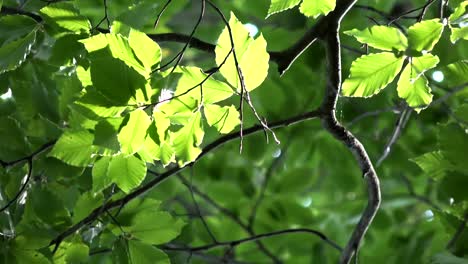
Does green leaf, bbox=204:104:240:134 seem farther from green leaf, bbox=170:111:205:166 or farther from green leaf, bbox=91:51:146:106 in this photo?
green leaf, bbox=91:51:146:106

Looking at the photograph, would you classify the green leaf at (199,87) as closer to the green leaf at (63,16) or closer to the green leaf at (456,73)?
the green leaf at (63,16)

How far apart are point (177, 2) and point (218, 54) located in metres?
0.65

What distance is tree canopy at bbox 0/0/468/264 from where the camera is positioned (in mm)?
1222

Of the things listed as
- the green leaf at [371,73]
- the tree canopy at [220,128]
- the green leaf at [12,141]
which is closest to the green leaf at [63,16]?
the tree canopy at [220,128]

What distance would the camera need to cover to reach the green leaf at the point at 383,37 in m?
1.15

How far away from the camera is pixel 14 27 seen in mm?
1431

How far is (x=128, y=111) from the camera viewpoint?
1.22 m

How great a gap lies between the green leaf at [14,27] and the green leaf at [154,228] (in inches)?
18.6

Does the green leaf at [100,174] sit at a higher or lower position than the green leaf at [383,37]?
lower

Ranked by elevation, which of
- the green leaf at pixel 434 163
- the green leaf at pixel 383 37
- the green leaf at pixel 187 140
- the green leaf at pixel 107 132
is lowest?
the green leaf at pixel 434 163

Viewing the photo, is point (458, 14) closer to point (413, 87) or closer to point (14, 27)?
point (413, 87)

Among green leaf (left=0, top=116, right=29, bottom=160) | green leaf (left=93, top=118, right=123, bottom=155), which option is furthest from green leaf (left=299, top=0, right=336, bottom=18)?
green leaf (left=0, top=116, right=29, bottom=160)

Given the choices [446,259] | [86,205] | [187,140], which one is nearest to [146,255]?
[86,205]

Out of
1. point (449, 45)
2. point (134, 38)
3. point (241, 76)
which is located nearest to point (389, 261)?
point (449, 45)
